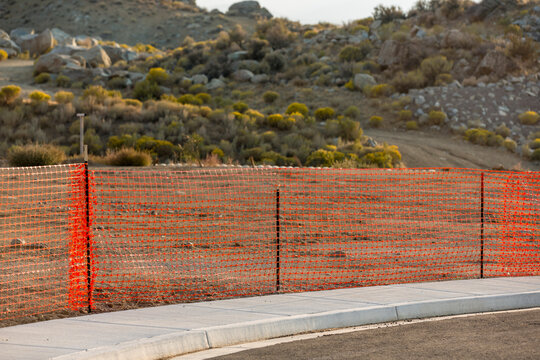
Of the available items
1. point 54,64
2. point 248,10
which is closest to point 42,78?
point 54,64

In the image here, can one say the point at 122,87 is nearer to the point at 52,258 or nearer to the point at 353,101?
the point at 353,101

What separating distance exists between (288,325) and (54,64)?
55.6 metres

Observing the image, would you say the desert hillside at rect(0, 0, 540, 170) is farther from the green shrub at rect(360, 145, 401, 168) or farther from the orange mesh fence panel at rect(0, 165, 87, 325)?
the orange mesh fence panel at rect(0, 165, 87, 325)

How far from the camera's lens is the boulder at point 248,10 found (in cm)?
11225

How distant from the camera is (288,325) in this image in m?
8.81

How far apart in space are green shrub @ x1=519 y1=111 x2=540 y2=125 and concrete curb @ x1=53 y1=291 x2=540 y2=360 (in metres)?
37.6

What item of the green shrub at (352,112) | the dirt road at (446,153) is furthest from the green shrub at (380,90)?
the dirt road at (446,153)

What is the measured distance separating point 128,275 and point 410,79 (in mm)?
43167

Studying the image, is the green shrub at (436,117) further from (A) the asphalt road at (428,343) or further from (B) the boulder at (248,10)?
(B) the boulder at (248,10)

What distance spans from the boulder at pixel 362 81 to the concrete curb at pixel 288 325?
43.9 metres

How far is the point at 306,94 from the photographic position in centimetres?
5394

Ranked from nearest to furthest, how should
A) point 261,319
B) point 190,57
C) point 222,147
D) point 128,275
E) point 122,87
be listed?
point 261,319
point 128,275
point 222,147
point 122,87
point 190,57

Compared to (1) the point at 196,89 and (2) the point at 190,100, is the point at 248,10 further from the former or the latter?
(2) the point at 190,100

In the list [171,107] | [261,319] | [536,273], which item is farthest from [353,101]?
[261,319]
